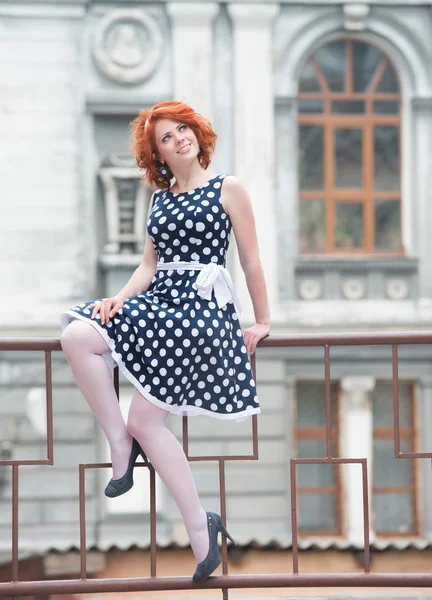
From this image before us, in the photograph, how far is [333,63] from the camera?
12.7m

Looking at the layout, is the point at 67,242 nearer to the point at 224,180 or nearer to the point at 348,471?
the point at 348,471

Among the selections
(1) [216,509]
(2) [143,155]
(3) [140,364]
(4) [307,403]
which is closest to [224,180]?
(2) [143,155]

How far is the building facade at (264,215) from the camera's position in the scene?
1198cm

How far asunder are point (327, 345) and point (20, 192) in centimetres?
896

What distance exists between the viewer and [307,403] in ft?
41.8

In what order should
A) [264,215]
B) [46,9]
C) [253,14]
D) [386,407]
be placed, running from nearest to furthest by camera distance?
[46,9], [253,14], [264,215], [386,407]

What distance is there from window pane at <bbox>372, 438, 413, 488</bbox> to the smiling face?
9.87 meters

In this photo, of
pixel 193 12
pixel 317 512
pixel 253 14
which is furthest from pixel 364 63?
pixel 317 512

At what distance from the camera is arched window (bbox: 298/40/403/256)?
41.3 ft

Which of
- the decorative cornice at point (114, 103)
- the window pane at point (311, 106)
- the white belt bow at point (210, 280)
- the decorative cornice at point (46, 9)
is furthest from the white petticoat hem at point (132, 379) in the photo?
the window pane at point (311, 106)

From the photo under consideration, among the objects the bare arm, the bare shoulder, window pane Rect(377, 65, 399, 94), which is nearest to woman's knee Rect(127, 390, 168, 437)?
the bare arm

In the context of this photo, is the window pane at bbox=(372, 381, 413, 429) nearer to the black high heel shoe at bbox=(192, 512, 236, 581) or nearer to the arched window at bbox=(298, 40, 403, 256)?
the arched window at bbox=(298, 40, 403, 256)

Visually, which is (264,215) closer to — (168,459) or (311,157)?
(311,157)

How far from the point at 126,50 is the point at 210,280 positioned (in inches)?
369
